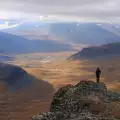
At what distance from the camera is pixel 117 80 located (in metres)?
104

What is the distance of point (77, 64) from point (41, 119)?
138m

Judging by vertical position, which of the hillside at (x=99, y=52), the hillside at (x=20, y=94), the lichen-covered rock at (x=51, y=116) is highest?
the hillside at (x=99, y=52)

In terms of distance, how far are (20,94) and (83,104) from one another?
194ft

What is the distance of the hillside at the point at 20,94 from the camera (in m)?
63.9

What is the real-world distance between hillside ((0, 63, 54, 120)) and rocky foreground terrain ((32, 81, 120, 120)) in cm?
3454

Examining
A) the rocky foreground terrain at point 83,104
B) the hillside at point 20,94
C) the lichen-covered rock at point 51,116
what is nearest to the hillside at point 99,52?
the hillside at point 20,94

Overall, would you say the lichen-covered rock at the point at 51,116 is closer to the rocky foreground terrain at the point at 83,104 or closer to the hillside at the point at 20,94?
the rocky foreground terrain at the point at 83,104

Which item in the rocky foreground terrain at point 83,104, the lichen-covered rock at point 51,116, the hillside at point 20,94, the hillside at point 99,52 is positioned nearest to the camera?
the lichen-covered rock at point 51,116

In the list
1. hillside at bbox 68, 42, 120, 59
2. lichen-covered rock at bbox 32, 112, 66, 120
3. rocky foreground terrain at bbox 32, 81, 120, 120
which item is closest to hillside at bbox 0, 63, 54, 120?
rocky foreground terrain at bbox 32, 81, 120, 120

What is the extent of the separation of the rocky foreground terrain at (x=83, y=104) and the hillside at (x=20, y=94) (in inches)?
1360

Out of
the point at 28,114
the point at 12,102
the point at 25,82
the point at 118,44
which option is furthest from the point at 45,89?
the point at 118,44

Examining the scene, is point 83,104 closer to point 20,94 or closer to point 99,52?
point 20,94

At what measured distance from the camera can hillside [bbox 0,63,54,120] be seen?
63938 millimetres

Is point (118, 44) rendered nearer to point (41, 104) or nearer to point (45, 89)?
point (45, 89)
